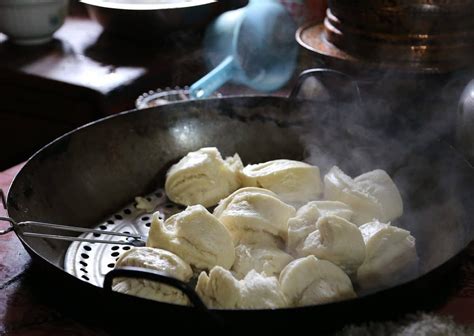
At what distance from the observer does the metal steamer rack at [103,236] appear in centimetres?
161

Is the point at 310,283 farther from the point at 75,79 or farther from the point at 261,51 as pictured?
the point at 75,79

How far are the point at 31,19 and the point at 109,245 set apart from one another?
1904 mm

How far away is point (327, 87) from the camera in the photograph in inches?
85.7

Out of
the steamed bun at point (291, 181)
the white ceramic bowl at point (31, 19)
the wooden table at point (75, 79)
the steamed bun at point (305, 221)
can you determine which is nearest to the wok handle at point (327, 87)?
the steamed bun at point (291, 181)

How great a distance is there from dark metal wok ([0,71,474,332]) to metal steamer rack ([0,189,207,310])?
37 mm

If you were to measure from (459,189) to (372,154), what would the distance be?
0.40m

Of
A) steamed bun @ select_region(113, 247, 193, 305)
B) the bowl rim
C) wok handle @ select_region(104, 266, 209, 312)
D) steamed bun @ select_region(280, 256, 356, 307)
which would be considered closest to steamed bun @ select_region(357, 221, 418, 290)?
steamed bun @ select_region(280, 256, 356, 307)

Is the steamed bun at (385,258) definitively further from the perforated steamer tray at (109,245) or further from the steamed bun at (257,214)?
the perforated steamer tray at (109,245)

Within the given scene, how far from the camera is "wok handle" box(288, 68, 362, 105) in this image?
2.05 m

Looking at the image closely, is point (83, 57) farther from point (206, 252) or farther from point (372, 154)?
point (206, 252)

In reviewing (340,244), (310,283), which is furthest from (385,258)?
(310,283)

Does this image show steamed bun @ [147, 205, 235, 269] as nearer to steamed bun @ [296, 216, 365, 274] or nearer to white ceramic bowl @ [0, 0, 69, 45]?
steamed bun @ [296, 216, 365, 274]

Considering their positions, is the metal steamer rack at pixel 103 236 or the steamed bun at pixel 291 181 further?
the steamed bun at pixel 291 181

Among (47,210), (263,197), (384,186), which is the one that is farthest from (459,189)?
(47,210)
